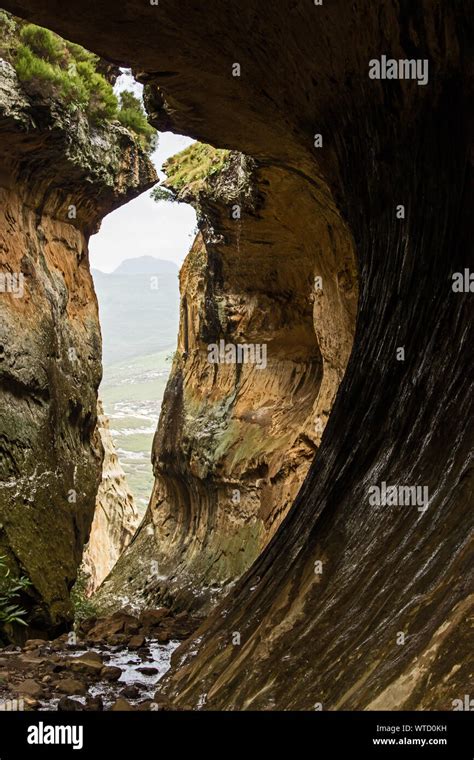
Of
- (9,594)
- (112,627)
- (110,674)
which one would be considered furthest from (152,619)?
(110,674)

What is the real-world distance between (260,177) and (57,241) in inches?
172

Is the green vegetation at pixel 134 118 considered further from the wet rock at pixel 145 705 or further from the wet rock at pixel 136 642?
the wet rock at pixel 145 705

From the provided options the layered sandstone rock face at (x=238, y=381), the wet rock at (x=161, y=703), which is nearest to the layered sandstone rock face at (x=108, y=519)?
the layered sandstone rock face at (x=238, y=381)

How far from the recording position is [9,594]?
10250mm

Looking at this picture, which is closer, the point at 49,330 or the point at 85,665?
the point at 85,665

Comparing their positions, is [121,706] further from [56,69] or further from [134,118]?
[134,118]

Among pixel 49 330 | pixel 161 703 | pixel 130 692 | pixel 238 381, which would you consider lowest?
pixel 130 692

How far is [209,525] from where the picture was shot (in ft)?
63.6

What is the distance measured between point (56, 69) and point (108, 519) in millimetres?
18112

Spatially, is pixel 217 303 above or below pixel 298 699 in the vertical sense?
above

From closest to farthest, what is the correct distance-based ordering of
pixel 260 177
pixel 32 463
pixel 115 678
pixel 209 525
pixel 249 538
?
pixel 115 678, pixel 32 463, pixel 260 177, pixel 249 538, pixel 209 525

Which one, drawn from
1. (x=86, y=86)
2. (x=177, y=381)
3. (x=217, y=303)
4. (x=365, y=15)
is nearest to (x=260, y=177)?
(x=86, y=86)

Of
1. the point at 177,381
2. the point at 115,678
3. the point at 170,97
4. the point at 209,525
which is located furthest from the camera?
the point at 177,381

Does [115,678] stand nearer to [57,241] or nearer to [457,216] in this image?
[457,216]
